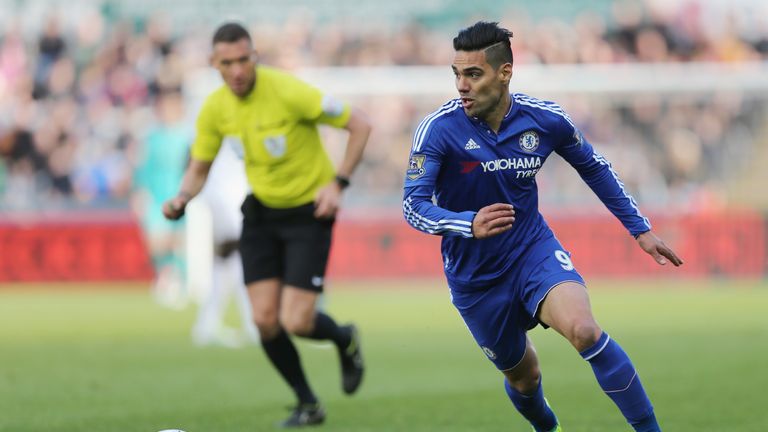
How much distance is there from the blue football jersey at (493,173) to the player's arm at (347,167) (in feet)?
5.50

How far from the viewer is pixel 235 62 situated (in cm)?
861

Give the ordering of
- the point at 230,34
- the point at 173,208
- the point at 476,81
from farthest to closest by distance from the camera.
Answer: the point at 230,34
the point at 173,208
the point at 476,81

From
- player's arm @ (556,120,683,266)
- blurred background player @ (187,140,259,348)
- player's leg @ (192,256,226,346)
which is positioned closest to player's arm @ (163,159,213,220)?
player's arm @ (556,120,683,266)

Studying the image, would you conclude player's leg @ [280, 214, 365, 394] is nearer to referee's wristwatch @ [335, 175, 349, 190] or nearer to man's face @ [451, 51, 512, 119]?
referee's wristwatch @ [335, 175, 349, 190]

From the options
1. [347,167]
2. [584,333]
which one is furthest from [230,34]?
[584,333]

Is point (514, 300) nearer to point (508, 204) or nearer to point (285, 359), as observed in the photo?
point (508, 204)

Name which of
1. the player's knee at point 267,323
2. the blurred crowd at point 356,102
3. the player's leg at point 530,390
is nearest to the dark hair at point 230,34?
the player's knee at point 267,323

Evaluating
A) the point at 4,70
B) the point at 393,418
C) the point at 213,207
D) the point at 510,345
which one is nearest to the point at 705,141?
the point at 213,207

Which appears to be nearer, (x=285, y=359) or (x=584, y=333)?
(x=584, y=333)

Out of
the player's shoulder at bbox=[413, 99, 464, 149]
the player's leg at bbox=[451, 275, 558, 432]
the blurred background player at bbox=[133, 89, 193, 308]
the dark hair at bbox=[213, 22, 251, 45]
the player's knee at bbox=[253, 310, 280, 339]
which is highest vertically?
Answer: the dark hair at bbox=[213, 22, 251, 45]

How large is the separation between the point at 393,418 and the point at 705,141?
600 inches

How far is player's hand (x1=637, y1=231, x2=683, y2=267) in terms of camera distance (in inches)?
270

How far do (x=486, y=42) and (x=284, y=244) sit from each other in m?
2.81

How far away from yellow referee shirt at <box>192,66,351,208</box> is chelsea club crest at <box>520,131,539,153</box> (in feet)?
7.91
